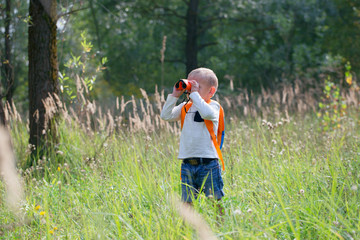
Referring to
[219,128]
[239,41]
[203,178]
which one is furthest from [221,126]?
[239,41]

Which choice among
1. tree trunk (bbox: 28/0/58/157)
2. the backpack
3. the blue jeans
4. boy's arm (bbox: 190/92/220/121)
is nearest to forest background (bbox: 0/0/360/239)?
tree trunk (bbox: 28/0/58/157)

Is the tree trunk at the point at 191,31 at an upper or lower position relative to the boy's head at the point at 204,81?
upper

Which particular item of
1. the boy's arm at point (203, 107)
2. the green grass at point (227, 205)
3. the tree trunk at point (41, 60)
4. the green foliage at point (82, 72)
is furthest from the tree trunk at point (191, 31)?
the boy's arm at point (203, 107)

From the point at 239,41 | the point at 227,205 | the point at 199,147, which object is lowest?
the point at 227,205

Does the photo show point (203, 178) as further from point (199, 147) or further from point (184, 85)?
point (184, 85)

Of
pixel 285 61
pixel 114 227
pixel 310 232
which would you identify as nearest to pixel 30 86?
pixel 114 227

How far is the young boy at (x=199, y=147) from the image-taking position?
297 centimetres

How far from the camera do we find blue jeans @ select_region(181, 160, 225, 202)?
9.79 feet

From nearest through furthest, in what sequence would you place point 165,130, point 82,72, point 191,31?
point 165,130 → point 82,72 → point 191,31

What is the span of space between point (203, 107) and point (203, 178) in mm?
555

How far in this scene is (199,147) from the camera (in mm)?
2988

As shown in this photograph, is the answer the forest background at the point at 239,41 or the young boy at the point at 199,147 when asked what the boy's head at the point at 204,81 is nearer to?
the young boy at the point at 199,147

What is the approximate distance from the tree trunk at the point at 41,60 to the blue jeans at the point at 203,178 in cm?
321

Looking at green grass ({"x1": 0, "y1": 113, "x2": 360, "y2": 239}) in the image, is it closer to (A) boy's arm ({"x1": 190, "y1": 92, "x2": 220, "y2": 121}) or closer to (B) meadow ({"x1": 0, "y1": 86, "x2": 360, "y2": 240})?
(B) meadow ({"x1": 0, "y1": 86, "x2": 360, "y2": 240})
